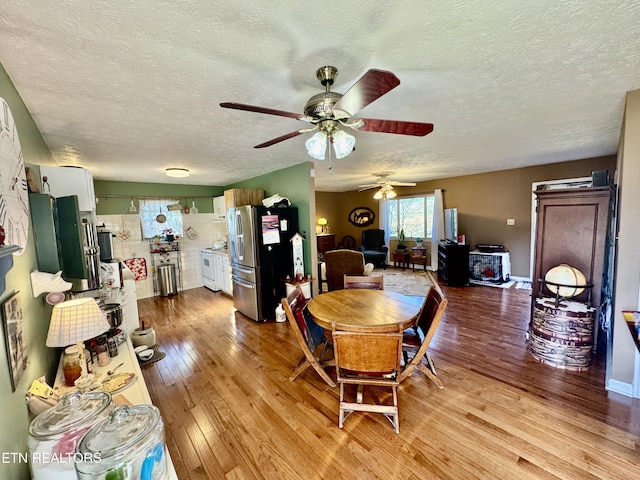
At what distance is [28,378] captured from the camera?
3.90 ft

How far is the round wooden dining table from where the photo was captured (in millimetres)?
1977

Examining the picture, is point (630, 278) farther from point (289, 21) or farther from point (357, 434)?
point (289, 21)

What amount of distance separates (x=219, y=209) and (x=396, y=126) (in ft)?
16.2

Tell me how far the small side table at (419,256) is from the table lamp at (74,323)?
21.2ft

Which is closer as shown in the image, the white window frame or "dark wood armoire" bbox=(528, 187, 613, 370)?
"dark wood armoire" bbox=(528, 187, 613, 370)

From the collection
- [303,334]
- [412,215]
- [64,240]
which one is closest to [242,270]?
[303,334]

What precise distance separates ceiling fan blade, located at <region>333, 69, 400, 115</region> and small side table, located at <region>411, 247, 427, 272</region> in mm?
5986

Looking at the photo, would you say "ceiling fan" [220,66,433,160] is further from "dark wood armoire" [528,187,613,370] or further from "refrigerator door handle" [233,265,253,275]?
"refrigerator door handle" [233,265,253,275]

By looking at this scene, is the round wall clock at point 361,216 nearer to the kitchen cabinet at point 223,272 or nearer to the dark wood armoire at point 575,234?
the kitchen cabinet at point 223,272

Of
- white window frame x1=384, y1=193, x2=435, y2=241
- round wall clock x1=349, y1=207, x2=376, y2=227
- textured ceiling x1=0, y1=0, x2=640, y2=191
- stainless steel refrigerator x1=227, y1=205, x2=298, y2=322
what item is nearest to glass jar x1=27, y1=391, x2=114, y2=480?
textured ceiling x1=0, y1=0, x2=640, y2=191

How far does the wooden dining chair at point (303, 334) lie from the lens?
2.07 metres

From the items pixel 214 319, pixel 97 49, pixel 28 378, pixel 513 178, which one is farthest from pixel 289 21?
pixel 513 178

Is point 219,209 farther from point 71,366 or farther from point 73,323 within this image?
point 73,323

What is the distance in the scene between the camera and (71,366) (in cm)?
150
